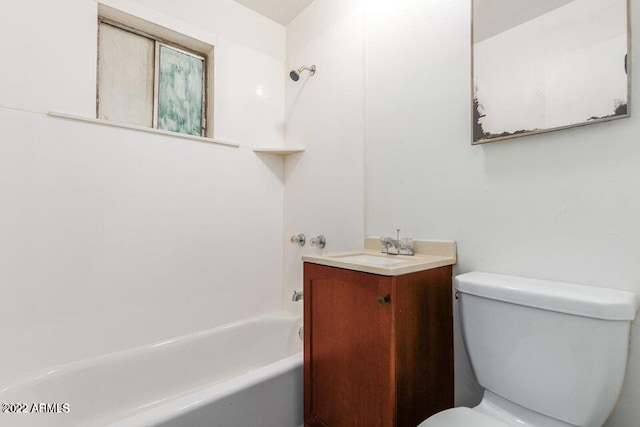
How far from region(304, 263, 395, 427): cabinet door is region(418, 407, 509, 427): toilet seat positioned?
0.13m

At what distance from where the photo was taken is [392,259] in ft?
4.17

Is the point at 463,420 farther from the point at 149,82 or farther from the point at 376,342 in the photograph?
the point at 149,82

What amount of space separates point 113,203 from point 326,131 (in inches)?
51.1

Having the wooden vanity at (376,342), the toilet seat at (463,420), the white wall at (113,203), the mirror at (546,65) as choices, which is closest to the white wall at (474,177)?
the mirror at (546,65)

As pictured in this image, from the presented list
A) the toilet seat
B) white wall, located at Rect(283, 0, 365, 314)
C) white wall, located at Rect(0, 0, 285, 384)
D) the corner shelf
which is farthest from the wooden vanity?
the corner shelf

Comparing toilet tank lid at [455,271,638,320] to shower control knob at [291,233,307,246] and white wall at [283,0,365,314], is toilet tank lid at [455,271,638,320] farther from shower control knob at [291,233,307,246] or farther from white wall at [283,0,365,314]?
shower control knob at [291,233,307,246]

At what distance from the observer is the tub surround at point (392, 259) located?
37.5 inches

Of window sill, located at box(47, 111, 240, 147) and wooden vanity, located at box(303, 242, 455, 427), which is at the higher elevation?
window sill, located at box(47, 111, 240, 147)

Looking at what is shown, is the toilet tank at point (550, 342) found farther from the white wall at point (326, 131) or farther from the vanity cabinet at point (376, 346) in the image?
the white wall at point (326, 131)

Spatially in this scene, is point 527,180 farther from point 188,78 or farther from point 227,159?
point 188,78

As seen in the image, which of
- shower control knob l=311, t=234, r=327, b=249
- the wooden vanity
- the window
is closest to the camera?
the wooden vanity

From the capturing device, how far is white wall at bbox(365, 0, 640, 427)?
2.78ft

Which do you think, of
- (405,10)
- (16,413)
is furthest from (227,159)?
(16,413)

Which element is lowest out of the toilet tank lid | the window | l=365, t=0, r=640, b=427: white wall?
the toilet tank lid
